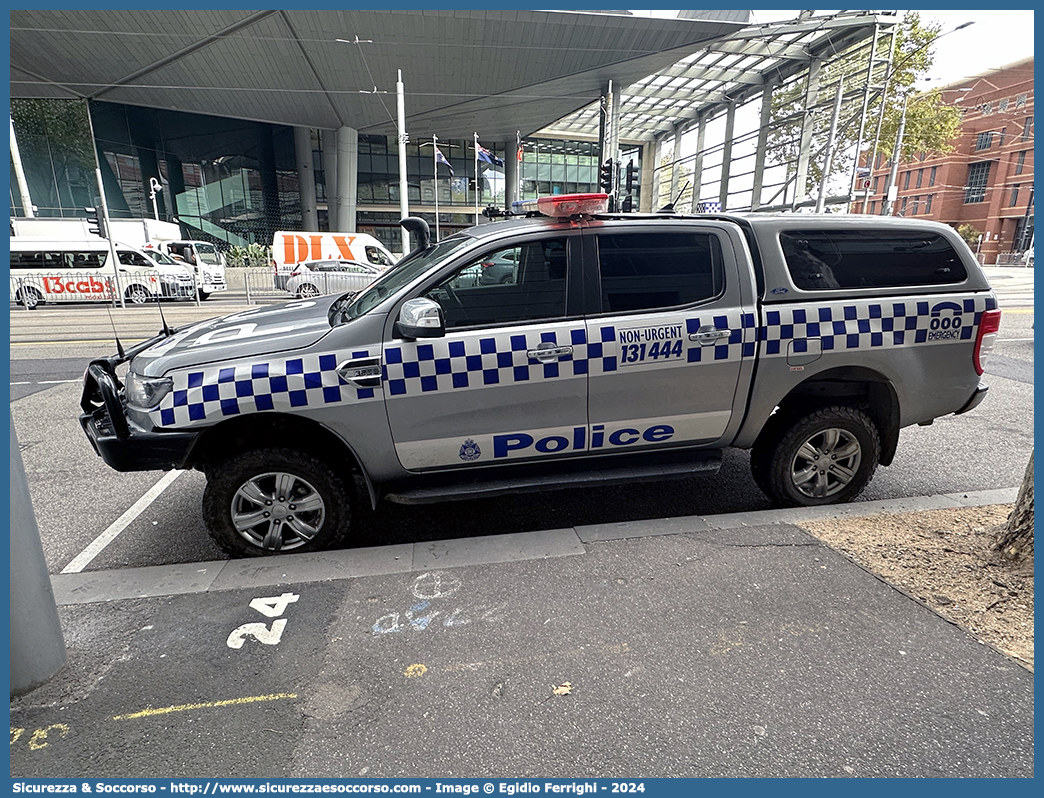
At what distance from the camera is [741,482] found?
436cm

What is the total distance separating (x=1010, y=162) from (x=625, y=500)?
72.4 metres

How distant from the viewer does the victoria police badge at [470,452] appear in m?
3.25

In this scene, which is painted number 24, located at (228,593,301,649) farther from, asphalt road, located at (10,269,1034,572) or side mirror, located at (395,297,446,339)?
side mirror, located at (395,297,446,339)

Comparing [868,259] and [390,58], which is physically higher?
[390,58]

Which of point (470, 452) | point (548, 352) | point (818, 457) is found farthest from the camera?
point (818, 457)

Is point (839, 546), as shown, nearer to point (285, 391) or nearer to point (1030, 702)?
point (1030, 702)

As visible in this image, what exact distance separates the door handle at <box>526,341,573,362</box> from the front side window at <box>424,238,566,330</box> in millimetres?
183

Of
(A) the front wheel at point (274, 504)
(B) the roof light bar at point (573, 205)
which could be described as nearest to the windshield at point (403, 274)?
(B) the roof light bar at point (573, 205)

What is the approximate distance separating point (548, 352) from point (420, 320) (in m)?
0.73

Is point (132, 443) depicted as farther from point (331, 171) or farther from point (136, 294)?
point (331, 171)

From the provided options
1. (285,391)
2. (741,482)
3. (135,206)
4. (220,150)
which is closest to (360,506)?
(285,391)

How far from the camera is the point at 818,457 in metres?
3.71

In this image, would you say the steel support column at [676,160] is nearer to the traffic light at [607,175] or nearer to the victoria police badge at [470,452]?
the traffic light at [607,175]

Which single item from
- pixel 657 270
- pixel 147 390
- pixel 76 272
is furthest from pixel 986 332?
pixel 76 272
